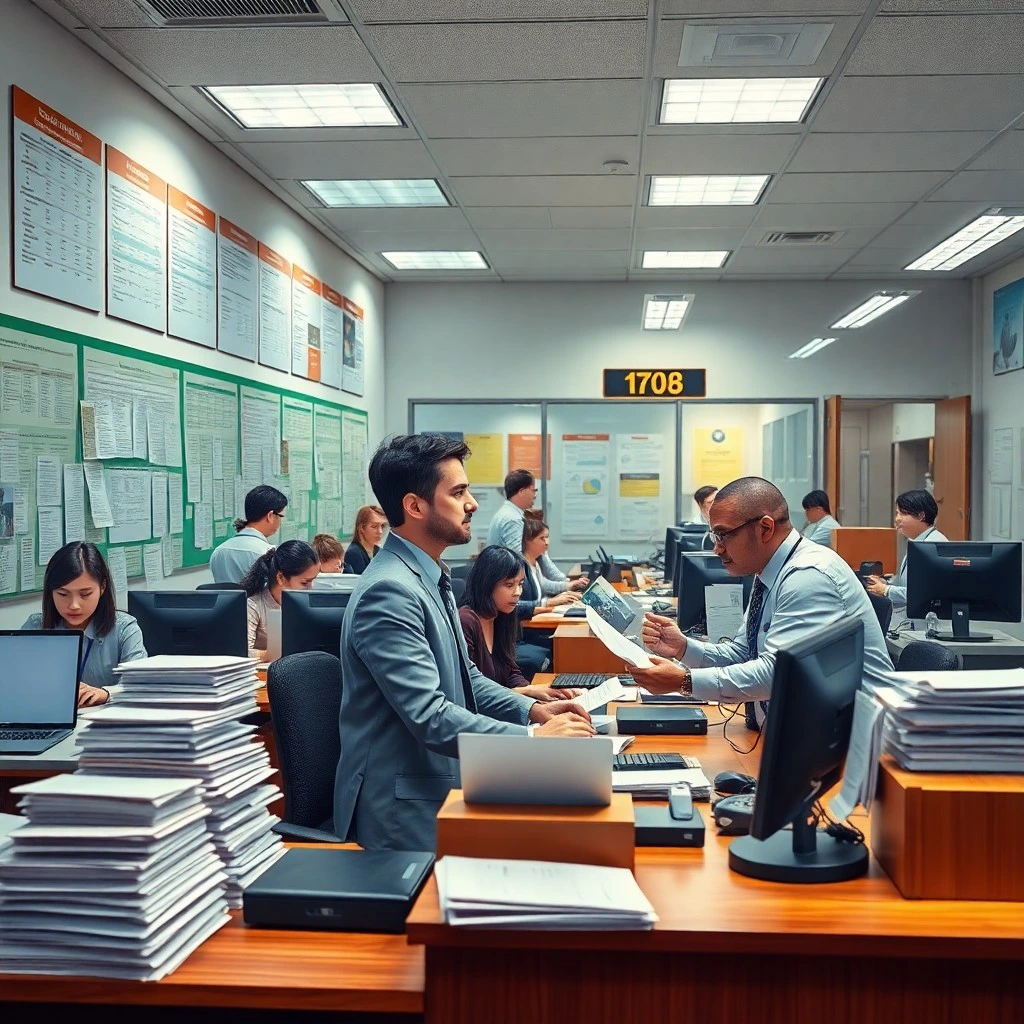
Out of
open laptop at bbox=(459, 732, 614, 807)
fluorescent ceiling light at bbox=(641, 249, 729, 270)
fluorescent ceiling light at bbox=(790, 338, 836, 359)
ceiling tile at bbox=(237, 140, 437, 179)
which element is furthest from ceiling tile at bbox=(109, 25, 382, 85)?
fluorescent ceiling light at bbox=(790, 338, 836, 359)

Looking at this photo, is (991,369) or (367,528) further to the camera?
(991,369)

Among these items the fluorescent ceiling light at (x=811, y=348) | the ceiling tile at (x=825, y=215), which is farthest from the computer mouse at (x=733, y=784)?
the fluorescent ceiling light at (x=811, y=348)

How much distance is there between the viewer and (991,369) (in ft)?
30.8

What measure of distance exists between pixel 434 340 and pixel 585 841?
343 inches

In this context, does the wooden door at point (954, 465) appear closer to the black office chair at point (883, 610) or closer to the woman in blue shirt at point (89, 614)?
the black office chair at point (883, 610)

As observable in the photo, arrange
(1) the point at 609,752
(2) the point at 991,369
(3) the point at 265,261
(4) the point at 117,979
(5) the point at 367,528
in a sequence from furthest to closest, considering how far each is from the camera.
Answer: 1. (2) the point at 991,369
2. (5) the point at 367,528
3. (3) the point at 265,261
4. (1) the point at 609,752
5. (4) the point at 117,979

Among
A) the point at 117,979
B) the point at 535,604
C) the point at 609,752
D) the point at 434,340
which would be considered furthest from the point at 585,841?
the point at 434,340

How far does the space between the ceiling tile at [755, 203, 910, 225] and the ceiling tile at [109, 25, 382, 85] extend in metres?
3.47

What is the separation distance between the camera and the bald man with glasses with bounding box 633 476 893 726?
2.91 m

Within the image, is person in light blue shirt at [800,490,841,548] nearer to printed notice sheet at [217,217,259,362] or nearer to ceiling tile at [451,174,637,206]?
ceiling tile at [451,174,637,206]

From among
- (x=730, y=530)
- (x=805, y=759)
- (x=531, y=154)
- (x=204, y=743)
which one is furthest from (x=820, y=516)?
(x=204, y=743)

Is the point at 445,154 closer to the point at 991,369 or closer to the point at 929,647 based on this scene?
the point at 929,647

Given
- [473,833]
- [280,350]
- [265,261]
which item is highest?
[265,261]

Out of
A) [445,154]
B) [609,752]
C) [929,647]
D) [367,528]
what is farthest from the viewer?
[367,528]
